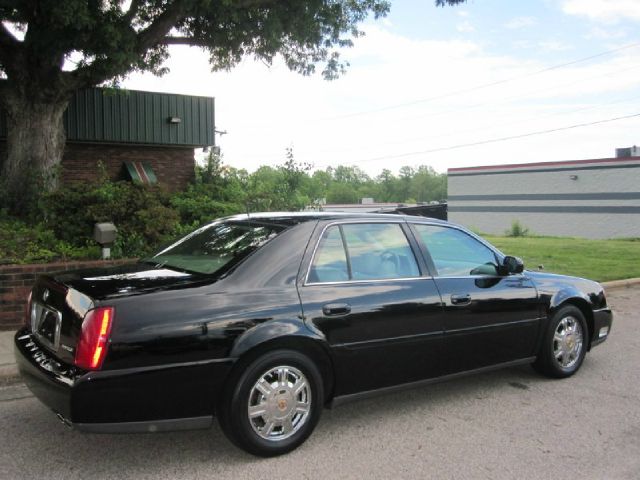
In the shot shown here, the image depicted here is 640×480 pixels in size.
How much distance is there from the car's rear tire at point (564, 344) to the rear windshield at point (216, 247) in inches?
107

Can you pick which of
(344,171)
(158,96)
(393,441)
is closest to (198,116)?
(158,96)

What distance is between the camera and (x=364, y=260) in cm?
412

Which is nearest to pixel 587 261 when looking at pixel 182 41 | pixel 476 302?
pixel 476 302

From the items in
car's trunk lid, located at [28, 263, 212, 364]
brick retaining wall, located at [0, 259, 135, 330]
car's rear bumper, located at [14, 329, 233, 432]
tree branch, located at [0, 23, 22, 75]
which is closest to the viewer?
car's rear bumper, located at [14, 329, 233, 432]

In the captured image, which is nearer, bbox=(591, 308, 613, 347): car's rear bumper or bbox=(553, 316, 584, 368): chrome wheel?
bbox=(553, 316, 584, 368): chrome wheel

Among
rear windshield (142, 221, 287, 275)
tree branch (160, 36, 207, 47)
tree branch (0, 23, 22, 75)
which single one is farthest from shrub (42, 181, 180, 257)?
tree branch (160, 36, 207, 47)

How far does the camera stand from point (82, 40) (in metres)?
9.13

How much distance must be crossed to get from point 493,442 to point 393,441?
2.20ft

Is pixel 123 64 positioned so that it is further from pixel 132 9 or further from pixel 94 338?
pixel 94 338

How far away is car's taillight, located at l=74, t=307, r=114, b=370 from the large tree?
685cm

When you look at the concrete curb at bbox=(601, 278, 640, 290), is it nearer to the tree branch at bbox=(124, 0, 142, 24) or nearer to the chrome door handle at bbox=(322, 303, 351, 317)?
the chrome door handle at bbox=(322, 303, 351, 317)

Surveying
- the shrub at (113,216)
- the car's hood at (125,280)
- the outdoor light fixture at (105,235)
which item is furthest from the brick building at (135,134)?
the car's hood at (125,280)

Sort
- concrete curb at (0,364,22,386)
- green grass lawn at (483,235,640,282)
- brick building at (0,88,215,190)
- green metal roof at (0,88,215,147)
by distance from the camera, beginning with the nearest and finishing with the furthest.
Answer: concrete curb at (0,364,22,386) → green grass lawn at (483,235,640,282) → green metal roof at (0,88,215,147) → brick building at (0,88,215,190)

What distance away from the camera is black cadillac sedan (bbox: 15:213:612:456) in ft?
10.3
